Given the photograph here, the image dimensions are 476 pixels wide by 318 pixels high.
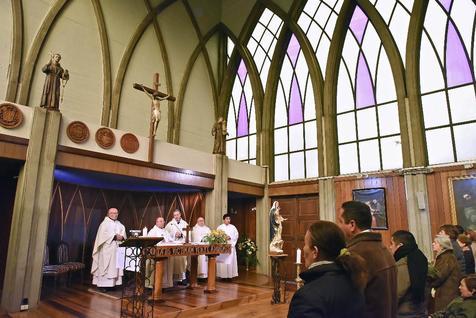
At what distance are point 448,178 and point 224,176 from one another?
5489 mm

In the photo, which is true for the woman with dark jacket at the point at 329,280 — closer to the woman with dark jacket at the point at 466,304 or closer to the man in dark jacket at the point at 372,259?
the man in dark jacket at the point at 372,259

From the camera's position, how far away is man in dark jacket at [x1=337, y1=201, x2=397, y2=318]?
1761 millimetres

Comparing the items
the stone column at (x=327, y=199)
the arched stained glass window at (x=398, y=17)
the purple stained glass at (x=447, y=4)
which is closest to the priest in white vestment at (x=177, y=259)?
the stone column at (x=327, y=199)

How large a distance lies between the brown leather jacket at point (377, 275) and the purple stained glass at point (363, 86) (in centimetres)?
851

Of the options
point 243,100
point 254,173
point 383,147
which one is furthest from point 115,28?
point 383,147

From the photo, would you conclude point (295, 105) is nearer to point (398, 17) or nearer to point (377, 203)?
point (398, 17)

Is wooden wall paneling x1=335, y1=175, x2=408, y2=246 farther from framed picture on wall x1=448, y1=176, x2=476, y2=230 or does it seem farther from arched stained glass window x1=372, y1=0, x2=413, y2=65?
arched stained glass window x1=372, y1=0, x2=413, y2=65

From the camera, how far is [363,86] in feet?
32.3

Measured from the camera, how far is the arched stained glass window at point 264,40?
12.1 meters

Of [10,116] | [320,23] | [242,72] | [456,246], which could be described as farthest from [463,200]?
[10,116]

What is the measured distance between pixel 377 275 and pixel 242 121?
35.9 ft

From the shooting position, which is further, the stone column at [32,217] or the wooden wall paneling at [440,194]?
the wooden wall paneling at [440,194]

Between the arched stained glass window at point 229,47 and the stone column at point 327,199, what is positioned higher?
the arched stained glass window at point 229,47

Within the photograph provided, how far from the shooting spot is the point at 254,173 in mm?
10750
